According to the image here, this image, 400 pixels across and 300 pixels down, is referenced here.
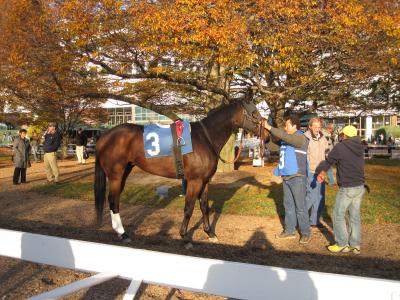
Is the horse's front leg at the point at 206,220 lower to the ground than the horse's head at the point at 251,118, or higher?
lower

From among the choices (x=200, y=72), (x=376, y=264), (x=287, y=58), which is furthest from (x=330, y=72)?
(x=376, y=264)

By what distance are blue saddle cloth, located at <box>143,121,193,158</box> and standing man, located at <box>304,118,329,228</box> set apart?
2.42 meters

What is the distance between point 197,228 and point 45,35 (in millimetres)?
8202

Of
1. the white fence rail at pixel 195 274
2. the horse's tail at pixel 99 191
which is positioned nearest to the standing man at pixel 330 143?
the horse's tail at pixel 99 191

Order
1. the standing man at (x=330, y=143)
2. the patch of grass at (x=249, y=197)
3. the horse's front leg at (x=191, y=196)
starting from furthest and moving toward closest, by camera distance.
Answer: the standing man at (x=330, y=143) < the patch of grass at (x=249, y=197) < the horse's front leg at (x=191, y=196)

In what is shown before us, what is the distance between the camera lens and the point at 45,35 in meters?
12.2

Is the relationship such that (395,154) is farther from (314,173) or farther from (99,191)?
(99,191)

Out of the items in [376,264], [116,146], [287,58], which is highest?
[287,58]

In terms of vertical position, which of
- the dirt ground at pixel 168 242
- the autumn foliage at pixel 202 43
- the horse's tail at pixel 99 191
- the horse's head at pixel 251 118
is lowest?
the dirt ground at pixel 168 242

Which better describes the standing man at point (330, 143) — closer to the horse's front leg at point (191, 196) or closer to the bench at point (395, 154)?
the horse's front leg at point (191, 196)

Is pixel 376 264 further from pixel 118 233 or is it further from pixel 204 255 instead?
pixel 118 233

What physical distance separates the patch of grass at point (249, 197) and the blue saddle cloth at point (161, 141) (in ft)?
9.07

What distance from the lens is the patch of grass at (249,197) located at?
853 cm

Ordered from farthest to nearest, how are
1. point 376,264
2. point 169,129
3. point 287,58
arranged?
1. point 287,58
2. point 169,129
3. point 376,264
